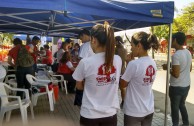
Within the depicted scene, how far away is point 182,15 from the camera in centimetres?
3303

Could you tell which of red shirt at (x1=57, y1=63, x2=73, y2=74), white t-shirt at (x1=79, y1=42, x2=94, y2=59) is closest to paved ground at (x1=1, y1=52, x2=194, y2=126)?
white t-shirt at (x1=79, y1=42, x2=94, y2=59)

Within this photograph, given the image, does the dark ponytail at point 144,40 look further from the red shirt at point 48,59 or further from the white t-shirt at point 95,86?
the red shirt at point 48,59

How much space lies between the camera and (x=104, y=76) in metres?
2.57

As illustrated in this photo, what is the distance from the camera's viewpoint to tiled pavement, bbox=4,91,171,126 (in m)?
5.48

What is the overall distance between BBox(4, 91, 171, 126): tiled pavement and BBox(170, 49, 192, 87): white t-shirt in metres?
1.37

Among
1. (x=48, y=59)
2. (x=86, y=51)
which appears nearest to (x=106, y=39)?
(x=86, y=51)

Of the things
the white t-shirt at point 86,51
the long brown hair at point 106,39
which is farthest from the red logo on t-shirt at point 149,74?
the white t-shirt at point 86,51

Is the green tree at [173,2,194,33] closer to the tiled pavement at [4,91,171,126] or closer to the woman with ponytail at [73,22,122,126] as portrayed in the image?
the tiled pavement at [4,91,171,126]

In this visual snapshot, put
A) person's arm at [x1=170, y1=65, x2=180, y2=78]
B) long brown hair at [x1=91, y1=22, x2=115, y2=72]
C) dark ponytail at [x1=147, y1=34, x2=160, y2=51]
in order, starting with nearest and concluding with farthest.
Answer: long brown hair at [x1=91, y1=22, x2=115, y2=72], dark ponytail at [x1=147, y1=34, x2=160, y2=51], person's arm at [x1=170, y1=65, x2=180, y2=78]

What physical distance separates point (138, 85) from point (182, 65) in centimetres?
184

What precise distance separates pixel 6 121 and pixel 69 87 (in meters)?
4.12

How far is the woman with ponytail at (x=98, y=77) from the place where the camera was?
252cm

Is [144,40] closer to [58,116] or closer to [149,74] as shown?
[149,74]

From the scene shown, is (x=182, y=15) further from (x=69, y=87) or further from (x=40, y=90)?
(x=40, y=90)
